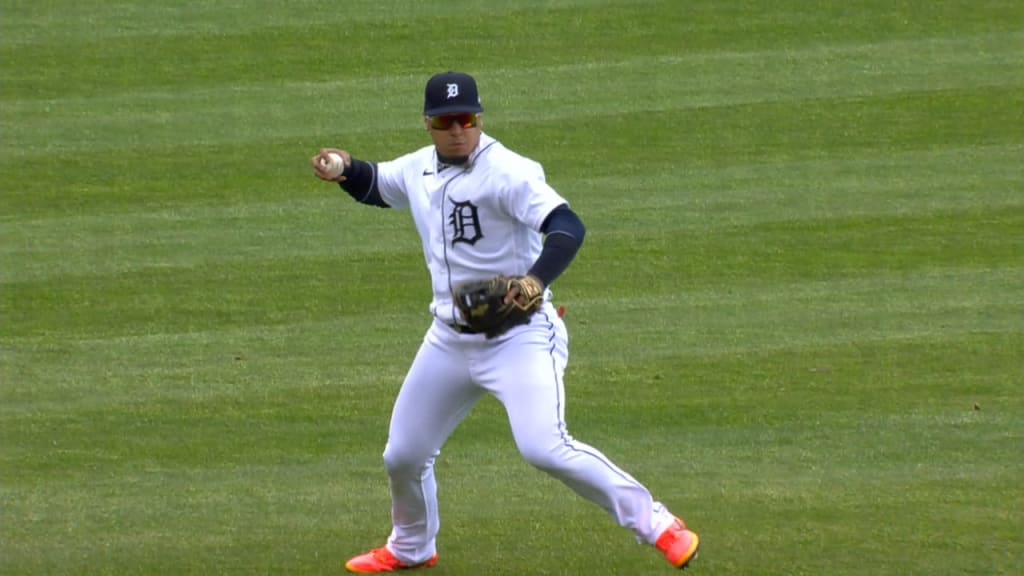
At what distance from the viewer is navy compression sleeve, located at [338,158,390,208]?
5.74 meters

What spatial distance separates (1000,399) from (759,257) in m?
2.09

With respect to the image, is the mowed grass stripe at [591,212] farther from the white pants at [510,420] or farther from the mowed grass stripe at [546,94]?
the white pants at [510,420]

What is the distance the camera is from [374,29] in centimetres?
1211

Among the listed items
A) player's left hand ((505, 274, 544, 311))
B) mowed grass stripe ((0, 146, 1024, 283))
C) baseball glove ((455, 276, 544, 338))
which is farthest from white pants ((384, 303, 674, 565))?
mowed grass stripe ((0, 146, 1024, 283))

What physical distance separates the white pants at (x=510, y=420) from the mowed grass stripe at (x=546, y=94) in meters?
5.39

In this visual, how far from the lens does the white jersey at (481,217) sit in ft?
17.3

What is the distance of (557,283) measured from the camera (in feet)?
29.6

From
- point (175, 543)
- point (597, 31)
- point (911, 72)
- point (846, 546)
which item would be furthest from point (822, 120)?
point (175, 543)

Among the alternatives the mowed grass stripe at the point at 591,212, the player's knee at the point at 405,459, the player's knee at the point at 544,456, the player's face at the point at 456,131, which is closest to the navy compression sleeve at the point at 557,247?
the player's face at the point at 456,131

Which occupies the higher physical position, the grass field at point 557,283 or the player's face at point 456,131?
the player's face at point 456,131

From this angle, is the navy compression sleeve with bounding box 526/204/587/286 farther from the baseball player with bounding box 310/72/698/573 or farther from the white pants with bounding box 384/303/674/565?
the white pants with bounding box 384/303/674/565

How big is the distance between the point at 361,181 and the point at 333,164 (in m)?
0.14

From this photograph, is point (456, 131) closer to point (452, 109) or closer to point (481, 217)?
point (452, 109)

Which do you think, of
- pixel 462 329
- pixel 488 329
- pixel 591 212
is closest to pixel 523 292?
pixel 488 329
